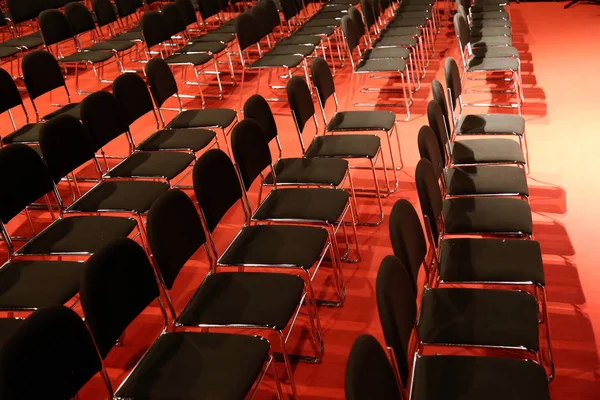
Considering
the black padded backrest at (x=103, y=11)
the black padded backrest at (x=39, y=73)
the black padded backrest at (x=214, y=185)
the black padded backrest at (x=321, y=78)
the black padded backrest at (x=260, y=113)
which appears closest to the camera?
the black padded backrest at (x=214, y=185)

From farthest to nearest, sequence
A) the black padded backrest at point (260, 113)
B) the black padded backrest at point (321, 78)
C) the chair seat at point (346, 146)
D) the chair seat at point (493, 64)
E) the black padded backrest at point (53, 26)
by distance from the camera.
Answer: the black padded backrest at point (53, 26)
the chair seat at point (493, 64)
the black padded backrest at point (321, 78)
the chair seat at point (346, 146)
the black padded backrest at point (260, 113)

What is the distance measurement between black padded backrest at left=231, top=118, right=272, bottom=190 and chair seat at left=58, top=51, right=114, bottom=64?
3378 millimetres

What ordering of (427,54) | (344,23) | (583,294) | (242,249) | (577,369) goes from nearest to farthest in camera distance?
(577,369) → (242,249) → (583,294) → (344,23) → (427,54)

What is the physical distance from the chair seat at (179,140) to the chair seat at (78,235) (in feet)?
3.27

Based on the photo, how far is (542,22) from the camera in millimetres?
8562

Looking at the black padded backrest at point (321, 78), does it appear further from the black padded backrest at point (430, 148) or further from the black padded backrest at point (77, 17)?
the black padded backrest at point (77, 17)

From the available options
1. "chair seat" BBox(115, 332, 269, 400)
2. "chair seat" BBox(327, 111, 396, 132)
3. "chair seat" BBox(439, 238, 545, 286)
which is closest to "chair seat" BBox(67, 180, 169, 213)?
"chair seat" BBox(115, 332, 269, 400)

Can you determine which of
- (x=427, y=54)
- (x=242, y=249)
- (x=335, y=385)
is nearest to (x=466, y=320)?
(x=335, y=385)

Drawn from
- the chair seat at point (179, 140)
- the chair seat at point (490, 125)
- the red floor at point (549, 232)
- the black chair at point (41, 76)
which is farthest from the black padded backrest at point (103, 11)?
the chair seat at point (490, 125)

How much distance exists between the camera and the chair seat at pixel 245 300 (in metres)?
2.80

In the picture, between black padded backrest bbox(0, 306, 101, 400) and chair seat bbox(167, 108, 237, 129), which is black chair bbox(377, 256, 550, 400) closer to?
black padded backrest bbox(0, 306, 101, 400)

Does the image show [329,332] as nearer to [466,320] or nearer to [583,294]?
[466,320]

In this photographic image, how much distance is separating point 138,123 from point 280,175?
2.72 m

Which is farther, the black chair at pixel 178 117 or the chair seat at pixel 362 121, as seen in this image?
the black chair at pixel 178 117
